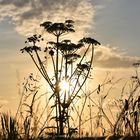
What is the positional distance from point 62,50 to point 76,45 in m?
0.70

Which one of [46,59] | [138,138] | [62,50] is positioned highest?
[62,50]

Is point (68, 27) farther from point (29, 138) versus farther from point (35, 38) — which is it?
point (29, 138)

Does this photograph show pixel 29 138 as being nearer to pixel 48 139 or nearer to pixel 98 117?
pixel 48 139

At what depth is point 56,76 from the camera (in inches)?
696

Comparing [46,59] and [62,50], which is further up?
[62,50]

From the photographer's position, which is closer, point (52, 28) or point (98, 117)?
point (98, 117)

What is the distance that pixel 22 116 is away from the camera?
5562 millimetres

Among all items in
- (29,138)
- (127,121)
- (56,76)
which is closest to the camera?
(29,138)

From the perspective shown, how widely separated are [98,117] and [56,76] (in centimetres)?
1067

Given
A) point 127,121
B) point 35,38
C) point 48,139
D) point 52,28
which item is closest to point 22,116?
point 48,139

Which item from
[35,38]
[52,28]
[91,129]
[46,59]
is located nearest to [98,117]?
[91,129]

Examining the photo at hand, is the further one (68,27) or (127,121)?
(68,27)

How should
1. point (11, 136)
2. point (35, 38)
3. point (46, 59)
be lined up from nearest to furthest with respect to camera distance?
point (11, 136) < point (46, 59) < point (35, 38)

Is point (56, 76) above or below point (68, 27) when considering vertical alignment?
below
